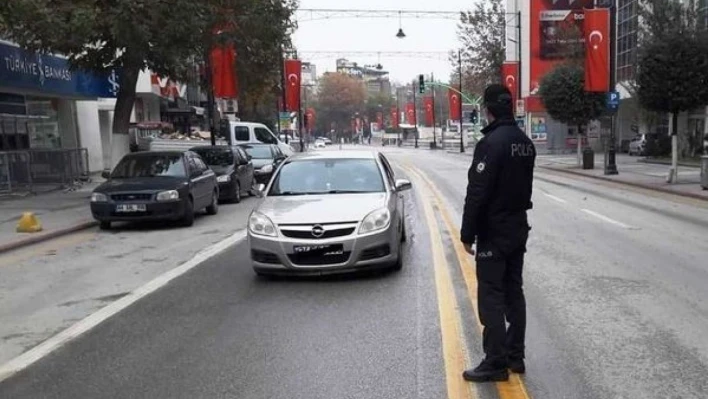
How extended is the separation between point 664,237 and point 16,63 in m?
18.3

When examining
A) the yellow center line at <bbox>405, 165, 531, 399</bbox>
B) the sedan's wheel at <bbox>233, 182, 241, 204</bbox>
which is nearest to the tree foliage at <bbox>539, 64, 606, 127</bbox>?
the yellow center line at <bbox>405, 165, 531, 399</bbox>

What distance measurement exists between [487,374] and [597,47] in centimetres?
2652

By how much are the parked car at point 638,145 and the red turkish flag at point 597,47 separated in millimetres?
16722

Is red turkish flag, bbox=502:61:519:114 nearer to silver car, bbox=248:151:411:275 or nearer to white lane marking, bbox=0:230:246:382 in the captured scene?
white lane marking, bbox=0:230:246:382

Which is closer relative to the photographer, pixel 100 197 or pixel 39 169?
pixel 100 197

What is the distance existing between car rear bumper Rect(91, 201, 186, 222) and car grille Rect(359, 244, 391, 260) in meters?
6.58

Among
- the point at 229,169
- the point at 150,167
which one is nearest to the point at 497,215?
the point at 150,167

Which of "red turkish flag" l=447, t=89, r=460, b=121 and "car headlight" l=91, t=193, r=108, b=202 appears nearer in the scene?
"car headlight" l=91, t=193, r=108, b=202

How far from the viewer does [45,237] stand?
13297 mm

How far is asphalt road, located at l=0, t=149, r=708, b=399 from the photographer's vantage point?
4.95 meters

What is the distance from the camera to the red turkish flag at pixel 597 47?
2889 centimetres

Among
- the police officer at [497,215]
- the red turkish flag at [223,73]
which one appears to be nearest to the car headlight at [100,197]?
the police officer at [497,215]

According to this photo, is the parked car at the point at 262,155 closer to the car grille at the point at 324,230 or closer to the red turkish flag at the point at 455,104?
the car grille at the point at 324,230

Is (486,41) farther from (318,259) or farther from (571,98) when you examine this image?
(318,259)
